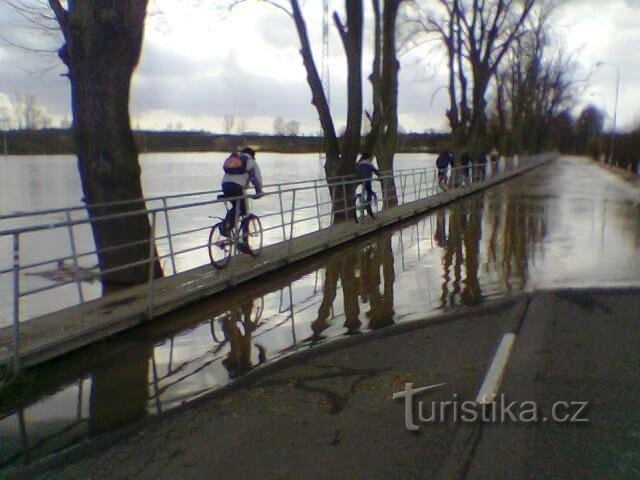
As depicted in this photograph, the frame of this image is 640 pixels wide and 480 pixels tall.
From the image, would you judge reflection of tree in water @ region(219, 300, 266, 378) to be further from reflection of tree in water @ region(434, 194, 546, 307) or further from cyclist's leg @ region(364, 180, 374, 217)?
cyclist's leg @ region(364, 180, 374, 217)

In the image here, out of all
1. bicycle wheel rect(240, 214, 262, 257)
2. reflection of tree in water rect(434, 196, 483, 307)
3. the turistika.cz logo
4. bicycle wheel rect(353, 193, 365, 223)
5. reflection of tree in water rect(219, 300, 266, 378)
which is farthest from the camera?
bicycle wheel rect(353, 193, 365, 223)

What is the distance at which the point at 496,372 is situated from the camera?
5.31 m

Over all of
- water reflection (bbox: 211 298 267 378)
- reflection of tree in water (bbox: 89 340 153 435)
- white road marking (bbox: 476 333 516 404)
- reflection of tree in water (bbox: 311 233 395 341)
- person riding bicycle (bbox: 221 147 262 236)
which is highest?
person riding bicycle (bbox: 221 147 262 236)

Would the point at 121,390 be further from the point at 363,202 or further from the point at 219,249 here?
the point at 363,202

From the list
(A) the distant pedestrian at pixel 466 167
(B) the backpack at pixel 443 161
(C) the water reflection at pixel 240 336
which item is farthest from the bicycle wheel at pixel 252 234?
(A) the distant pedestrian at pixel 466 167

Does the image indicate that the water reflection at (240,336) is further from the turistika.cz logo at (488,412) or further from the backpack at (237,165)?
the backpack at (237,165)

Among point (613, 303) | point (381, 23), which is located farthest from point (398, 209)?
point (613, 303)

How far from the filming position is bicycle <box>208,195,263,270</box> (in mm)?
9605

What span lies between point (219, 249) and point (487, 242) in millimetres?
6043

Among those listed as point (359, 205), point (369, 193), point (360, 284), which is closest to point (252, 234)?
point (360, 284)

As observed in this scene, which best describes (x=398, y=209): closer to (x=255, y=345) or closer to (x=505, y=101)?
(x=255, y=345)

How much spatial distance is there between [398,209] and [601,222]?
5512mm

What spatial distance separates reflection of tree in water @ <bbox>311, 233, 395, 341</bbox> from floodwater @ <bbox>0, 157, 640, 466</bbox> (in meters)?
0.02

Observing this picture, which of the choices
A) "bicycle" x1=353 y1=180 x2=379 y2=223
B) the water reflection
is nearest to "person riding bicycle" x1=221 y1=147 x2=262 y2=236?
the water reflection
